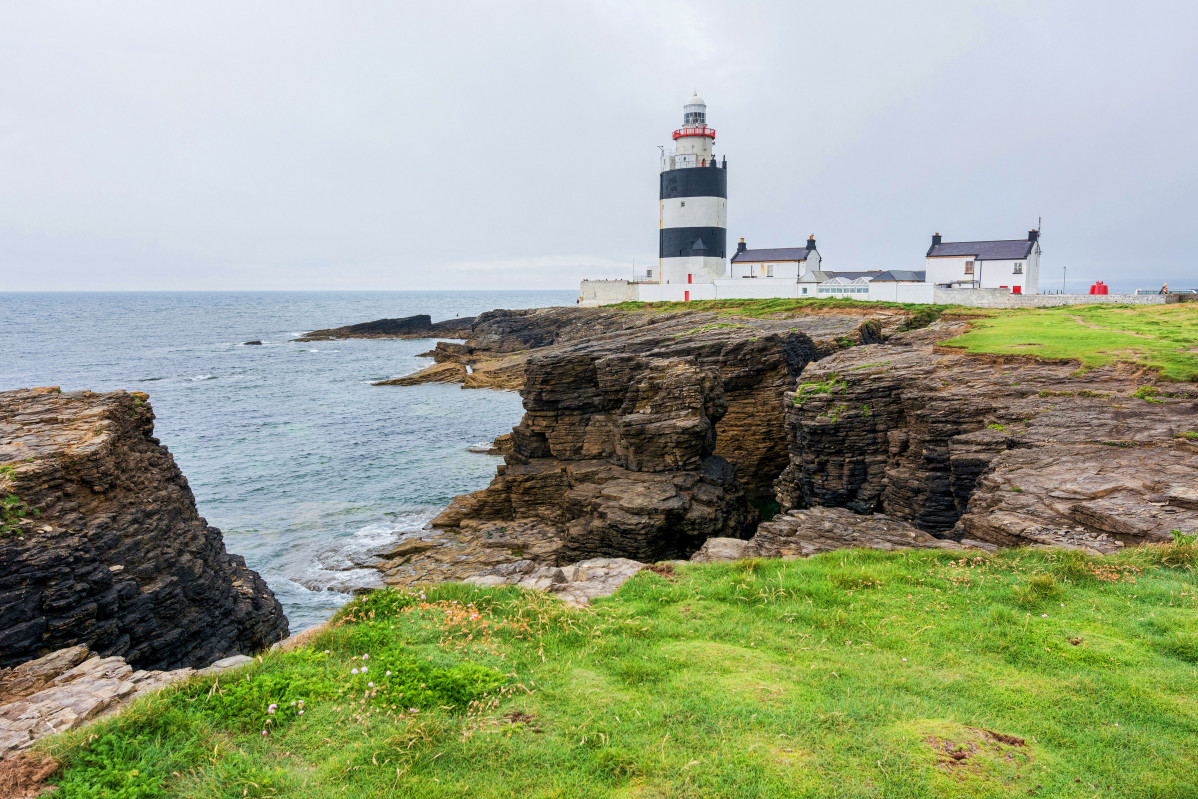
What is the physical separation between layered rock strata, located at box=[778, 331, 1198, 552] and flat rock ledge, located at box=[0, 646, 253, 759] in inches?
538

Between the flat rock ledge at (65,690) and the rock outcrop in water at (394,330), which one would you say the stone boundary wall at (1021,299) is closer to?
the flat rock ledge at (65,690)

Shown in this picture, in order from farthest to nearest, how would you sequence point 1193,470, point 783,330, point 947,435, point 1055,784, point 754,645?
point 783,330 → point 947,435 → point 1193,470 → point 754,645 → point 1055,784

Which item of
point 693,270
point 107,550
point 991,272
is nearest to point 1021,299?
point 991,272

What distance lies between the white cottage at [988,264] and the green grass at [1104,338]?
2678 cm

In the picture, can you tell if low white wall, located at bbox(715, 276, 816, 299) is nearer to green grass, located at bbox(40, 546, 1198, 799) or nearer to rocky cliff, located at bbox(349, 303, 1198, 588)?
rocky cliff, located at bbox(349, 303, 1198, 588)

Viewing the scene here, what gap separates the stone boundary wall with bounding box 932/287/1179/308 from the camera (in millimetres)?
42625

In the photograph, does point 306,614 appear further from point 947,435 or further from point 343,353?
point 343,353

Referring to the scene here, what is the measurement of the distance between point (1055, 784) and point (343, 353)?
94759 mm

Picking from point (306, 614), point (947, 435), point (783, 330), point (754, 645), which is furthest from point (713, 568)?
point (783, 330)

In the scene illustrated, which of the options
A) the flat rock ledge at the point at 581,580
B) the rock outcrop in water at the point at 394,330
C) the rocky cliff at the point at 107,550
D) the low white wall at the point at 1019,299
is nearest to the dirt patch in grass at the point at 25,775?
the rocky cliff at the point at 107,550

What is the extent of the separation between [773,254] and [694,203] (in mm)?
11143

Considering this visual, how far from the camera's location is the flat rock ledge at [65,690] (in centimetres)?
695

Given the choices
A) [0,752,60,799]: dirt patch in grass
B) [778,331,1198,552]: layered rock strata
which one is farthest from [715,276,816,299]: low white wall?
[0,752,60,799]: dirt patch in grass

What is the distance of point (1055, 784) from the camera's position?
227 inches
